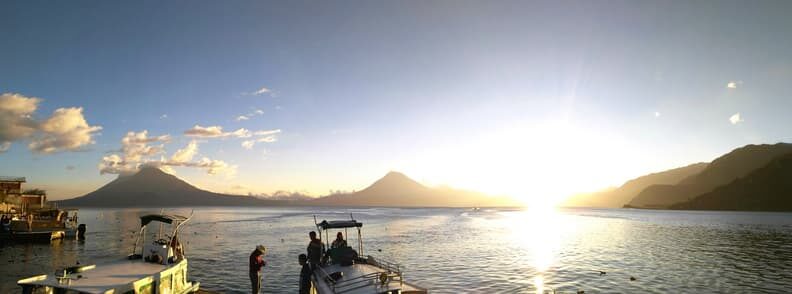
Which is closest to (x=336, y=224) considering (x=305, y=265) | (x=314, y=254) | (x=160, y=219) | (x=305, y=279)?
(x=314, y=254)

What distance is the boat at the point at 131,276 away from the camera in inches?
581

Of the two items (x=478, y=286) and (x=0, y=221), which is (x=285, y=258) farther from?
(x=0, y=221)

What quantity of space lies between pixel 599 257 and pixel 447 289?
92.3 ft

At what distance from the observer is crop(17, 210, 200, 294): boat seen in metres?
14.8

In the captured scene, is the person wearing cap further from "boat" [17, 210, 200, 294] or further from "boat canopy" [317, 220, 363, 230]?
"boat canopy" [317, 220, 363, 230]

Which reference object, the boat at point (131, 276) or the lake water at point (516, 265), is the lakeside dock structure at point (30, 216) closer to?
the lake water at point (516, 265)

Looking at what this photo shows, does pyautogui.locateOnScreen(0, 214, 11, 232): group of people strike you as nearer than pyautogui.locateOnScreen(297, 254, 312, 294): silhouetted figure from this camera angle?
No

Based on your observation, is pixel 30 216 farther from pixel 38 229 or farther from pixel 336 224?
pixel 336 224

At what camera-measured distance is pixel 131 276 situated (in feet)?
57.5

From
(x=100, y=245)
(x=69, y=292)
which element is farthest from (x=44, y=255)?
(x=69, y=292)

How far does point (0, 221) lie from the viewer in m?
54.9

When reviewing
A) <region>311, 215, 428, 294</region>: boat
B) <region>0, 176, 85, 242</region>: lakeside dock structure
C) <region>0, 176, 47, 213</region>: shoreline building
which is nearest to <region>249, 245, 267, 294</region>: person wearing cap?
<region>311, 215, 428, 294</region>: boat

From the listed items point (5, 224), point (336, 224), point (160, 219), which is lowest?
point (5, 224)

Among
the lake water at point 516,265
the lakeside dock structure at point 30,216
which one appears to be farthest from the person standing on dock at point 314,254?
the lakeside dock structure at point 30,216
